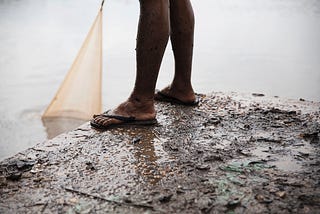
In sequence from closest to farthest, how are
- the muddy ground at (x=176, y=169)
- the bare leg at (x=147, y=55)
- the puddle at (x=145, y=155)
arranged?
the muddy ground at (x=176, y=169)
the puddle at (x=145, y=155)
the bare leg at (x=147, y=55)

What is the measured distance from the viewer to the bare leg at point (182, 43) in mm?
1664

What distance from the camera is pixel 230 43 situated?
566cm

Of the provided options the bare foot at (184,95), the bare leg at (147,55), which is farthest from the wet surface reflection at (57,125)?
the bare leg at (147,55)

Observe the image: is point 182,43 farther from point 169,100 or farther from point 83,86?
point 83,86

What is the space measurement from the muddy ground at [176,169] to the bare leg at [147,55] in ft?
0.31

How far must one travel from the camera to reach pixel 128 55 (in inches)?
200

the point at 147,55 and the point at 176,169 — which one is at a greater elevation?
the point at 147,55

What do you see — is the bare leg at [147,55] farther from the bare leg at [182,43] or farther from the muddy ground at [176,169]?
the bare leg at [182,43]

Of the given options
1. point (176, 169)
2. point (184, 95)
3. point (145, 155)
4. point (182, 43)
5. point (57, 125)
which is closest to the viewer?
point (176, 169)

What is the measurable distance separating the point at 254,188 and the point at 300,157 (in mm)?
310

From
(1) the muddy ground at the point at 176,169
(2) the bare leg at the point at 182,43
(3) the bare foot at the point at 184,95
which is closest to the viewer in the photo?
(1) the muddy ground at the point at 176,169

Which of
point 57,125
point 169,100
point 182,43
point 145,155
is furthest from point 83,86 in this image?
point 145,155

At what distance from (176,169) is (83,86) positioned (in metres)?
2.59

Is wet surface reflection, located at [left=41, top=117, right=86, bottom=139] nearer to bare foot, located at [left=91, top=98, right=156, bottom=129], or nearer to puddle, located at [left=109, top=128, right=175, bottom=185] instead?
bare foot, located at [left=91, top=98, right=156, bottom=129]
